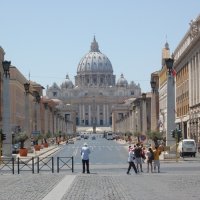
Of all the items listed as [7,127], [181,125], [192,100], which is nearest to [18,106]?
[181,125]

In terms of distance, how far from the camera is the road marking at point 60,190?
23778 millimetres

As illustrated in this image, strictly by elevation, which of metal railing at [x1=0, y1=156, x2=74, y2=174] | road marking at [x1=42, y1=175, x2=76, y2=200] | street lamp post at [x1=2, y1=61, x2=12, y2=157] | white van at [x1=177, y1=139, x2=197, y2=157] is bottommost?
road marking at [x1=42, y1=175, x2=76, y2=200]

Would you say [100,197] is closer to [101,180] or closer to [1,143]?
[101,180]

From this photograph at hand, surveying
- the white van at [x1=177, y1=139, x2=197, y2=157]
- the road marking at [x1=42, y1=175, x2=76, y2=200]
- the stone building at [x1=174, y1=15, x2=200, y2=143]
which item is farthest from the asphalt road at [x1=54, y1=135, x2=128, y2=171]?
the road marking at [x1=42, y1=175, x2=76, y2=200]

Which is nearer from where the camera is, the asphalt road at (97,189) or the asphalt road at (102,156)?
the asphalt road at (97,189)

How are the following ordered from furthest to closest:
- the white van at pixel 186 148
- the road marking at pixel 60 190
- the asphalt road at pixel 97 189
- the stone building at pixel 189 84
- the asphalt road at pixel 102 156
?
the stone building at pixel 189 84, the white van at pixel 186 148, the asphalt road at pixel 102 156, the road marking at pixel 60 190, the asphalt road at pixel 97 189

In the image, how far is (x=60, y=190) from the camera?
2675 cm

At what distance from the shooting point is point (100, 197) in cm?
2333

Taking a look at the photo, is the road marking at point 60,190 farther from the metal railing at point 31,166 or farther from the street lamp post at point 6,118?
the street lamp post at point 6,118

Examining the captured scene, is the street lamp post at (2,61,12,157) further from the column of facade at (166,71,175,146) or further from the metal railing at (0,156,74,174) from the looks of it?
the column of facade at (166,71,175,146)

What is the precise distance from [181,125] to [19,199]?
73552 millimetres

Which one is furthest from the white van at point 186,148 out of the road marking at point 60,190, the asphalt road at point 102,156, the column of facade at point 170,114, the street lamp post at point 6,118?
the road marking at point 60,190

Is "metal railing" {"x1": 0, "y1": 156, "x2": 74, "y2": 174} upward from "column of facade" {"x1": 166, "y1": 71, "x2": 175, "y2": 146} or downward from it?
downward

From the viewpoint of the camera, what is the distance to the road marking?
2378 centimetres
